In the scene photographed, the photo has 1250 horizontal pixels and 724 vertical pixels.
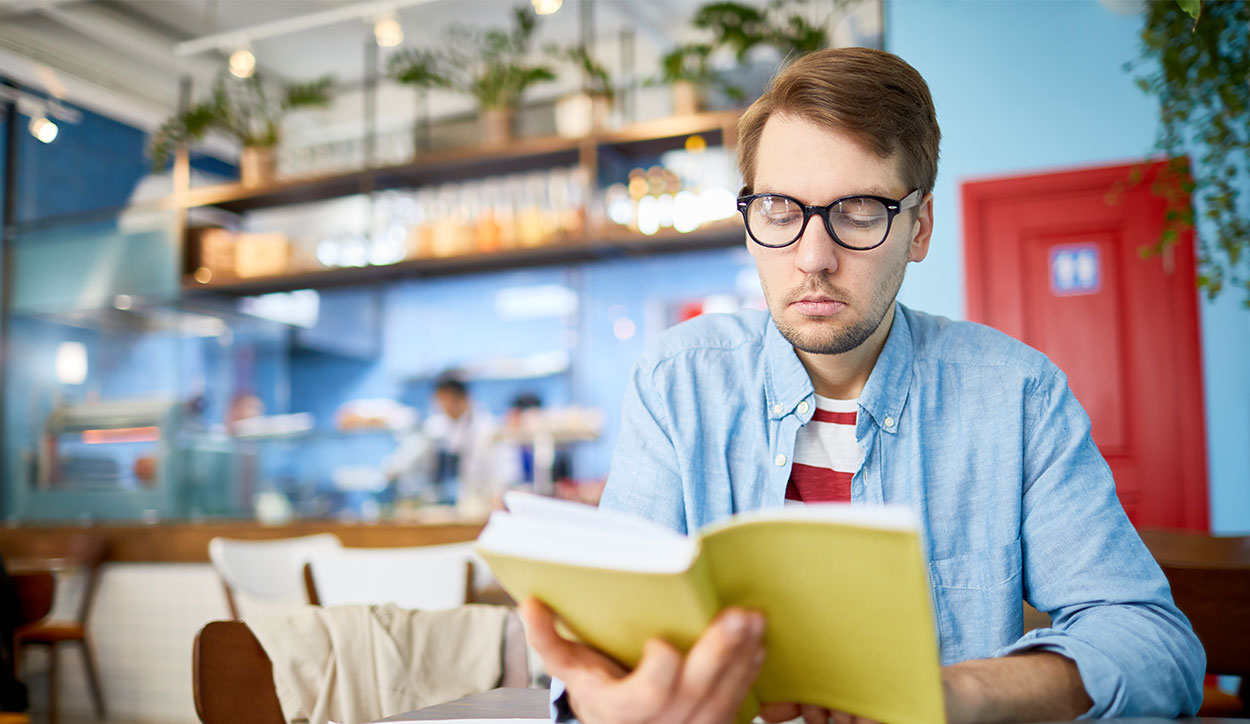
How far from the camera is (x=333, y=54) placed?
21.9 ft

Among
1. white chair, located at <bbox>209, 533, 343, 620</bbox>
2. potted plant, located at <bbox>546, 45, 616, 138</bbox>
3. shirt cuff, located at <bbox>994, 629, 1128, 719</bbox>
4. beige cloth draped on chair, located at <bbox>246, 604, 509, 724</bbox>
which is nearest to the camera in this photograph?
shirt cuff, located at <bbox>994, 629, 1128, 719</bbox>

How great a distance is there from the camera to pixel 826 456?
4.30 ft

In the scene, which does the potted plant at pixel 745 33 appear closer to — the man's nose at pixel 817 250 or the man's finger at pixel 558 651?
the man's nose at pixel 817 250

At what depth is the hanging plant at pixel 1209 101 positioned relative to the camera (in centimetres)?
305

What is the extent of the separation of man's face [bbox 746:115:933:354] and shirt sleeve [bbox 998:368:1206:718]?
0.27 m

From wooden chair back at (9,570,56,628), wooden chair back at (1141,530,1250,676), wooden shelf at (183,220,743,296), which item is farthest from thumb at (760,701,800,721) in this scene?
wooden chair back at (9,570,56,628)

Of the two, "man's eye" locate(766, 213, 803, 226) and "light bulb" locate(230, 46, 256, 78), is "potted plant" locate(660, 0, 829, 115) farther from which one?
"man's eye" locate(766, 213, 803, 226)

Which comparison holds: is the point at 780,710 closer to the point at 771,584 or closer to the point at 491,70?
the point at 771,584

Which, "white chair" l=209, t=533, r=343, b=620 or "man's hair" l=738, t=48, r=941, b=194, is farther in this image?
"white chair" l=209, t=533, r=343, b=620

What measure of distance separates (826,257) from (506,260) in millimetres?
4024

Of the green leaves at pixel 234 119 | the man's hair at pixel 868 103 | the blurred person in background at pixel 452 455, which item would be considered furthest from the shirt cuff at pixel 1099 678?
the green leaves at pixel 234 119

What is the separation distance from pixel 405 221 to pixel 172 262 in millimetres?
1452

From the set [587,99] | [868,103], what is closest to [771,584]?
[868,103]

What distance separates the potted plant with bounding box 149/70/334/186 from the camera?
538 cm
